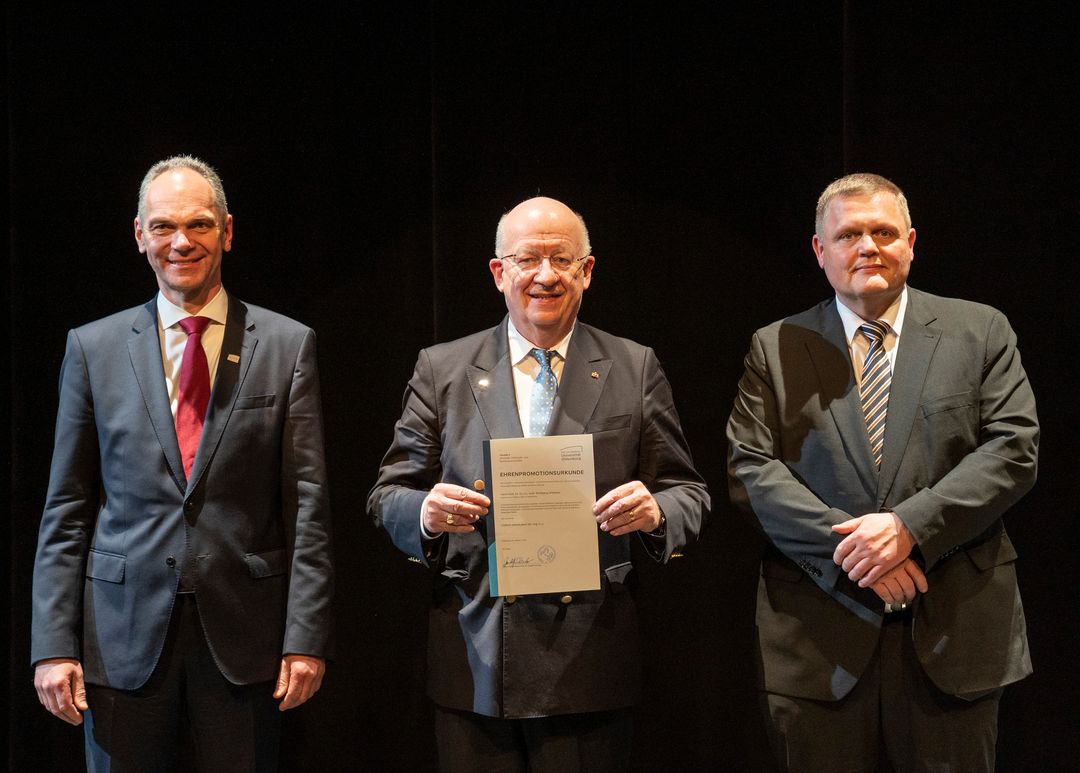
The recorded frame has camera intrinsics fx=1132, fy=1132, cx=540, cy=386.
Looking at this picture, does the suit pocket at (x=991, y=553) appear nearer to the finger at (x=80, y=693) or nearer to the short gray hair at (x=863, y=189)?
the short gray hair at (x=863, y=189)

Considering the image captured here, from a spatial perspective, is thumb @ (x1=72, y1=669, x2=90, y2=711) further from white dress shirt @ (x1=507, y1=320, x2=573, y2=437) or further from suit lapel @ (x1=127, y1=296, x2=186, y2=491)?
white dress shirt @ (x1=507, y1=320, x2=573, y2=437)

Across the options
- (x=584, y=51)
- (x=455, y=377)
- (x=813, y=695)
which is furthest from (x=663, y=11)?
(x=813, y=695)

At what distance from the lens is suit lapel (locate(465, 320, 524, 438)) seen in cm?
270

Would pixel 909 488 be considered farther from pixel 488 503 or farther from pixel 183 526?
pixel 183 526

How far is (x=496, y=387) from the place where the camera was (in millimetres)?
2750

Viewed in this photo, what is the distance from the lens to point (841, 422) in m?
2.70

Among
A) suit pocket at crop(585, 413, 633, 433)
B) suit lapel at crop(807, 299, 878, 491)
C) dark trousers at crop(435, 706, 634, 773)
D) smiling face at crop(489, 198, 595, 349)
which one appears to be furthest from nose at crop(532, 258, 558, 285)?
dark trousers at crop(435, 706, 634, 773)

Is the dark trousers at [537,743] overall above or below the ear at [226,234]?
below

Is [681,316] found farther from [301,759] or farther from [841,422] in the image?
[301,759]

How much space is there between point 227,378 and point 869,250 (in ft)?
5.15

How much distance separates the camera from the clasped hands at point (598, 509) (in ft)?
8.23

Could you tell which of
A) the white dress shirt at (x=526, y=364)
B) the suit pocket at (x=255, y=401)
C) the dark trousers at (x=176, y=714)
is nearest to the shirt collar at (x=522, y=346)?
the white dress shirt at (x=526, y=364)

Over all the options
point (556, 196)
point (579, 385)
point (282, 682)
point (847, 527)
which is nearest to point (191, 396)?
point (282, 682)

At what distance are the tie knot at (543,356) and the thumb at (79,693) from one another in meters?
1.30
